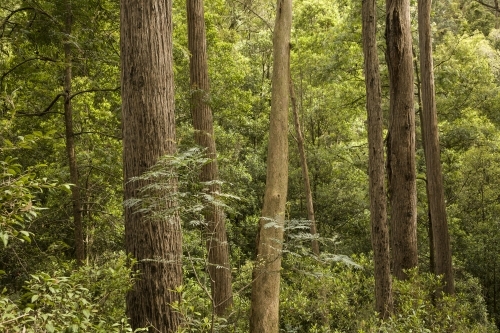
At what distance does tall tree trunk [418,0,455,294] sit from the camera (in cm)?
1205

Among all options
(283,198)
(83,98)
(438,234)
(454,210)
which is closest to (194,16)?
(83,98)

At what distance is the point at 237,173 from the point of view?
1738cm

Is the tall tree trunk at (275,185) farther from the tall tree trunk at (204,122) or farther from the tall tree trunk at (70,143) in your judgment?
the tall tree trunk at (70,143)

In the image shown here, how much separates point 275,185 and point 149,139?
2197mm

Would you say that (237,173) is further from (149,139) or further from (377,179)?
(149,139)

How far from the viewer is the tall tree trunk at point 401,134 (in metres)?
8.85

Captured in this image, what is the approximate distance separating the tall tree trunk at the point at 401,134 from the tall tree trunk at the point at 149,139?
17.1 ft

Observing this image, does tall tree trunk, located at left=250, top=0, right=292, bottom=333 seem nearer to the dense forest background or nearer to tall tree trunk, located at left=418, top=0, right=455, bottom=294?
the dense forest background

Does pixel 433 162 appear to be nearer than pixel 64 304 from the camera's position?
No

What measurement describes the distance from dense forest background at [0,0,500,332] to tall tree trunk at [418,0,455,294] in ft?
3.47

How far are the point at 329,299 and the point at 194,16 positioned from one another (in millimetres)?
5926

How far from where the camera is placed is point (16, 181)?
10.2ft

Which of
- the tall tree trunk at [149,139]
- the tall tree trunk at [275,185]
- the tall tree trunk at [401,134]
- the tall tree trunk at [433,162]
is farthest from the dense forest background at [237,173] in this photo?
the tall tree trunk at [433,162]

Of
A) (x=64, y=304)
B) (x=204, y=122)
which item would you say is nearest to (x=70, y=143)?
(x=204, y=122)
